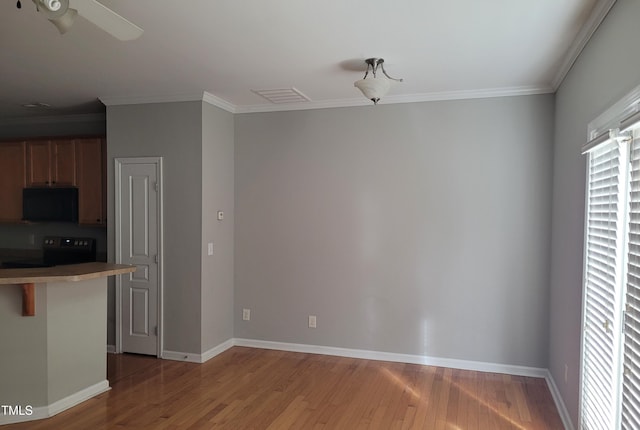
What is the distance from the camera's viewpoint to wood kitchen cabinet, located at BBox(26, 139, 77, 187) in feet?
16.4

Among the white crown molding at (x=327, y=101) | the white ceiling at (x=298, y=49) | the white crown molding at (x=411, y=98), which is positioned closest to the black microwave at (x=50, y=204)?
the white ceiling at (x=298, y=49)

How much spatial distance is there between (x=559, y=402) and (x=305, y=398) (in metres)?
1.92

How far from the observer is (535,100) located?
4.09 metres

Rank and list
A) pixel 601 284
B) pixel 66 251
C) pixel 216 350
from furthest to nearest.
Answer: pixel 66 251 → pixel 216 350 → pixel 601 284

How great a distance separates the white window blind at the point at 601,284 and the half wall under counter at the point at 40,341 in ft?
10.7

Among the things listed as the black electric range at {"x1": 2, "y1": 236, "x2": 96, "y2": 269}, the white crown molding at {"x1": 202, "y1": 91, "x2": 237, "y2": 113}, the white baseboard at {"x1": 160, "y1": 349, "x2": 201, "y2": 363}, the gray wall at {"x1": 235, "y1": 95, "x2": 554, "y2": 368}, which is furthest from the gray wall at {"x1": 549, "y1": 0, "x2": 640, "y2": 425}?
the black electric range at {"x1": 2, "y1": 236, "x2": 96, "y2": 269}

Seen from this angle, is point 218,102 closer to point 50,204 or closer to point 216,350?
point 50,204

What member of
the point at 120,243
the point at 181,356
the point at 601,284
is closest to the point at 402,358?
the point at 181,356

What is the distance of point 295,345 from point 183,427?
1.81 meters

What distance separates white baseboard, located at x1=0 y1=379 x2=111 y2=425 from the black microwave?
2097 mm

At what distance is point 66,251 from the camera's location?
523 cm

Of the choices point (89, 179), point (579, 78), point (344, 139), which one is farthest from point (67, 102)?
point (579, 78)

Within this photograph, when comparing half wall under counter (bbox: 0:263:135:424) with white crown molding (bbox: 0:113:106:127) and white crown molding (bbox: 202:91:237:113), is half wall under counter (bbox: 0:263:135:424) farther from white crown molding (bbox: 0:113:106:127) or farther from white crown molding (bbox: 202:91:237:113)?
white crown molding (bbox: 0:113:106:127)

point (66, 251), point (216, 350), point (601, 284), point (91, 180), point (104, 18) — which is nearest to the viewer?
point (104, 18)
